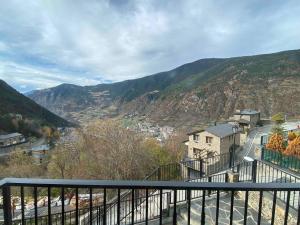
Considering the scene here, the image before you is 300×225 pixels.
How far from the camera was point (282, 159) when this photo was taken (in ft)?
33.9

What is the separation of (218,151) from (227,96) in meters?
53.6

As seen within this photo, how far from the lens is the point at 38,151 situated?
42.0 metres

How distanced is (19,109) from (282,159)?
235ft

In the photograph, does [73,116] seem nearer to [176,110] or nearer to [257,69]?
[176,110]

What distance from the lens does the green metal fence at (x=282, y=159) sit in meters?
9.82

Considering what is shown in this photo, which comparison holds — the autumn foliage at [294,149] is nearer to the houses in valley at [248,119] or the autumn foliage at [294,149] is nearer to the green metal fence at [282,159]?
the green metal fence at [282,159]

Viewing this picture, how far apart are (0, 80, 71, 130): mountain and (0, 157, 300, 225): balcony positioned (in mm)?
54086

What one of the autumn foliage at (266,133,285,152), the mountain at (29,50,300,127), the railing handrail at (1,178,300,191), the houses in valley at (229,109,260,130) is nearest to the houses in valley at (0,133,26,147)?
the mountain at (29,50,300,127)

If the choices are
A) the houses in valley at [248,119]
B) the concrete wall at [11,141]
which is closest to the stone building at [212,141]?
the houses in valley at [248,119]

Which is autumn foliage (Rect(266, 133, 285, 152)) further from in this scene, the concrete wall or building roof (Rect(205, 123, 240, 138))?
the concrete wall

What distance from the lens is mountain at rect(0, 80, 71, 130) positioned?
61719mm

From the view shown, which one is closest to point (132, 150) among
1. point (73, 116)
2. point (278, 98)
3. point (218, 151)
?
point (218, 151)

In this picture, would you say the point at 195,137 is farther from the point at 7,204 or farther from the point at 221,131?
the point at 7,204

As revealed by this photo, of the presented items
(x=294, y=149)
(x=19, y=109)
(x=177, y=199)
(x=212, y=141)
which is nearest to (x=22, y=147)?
(x=19, y=109)
